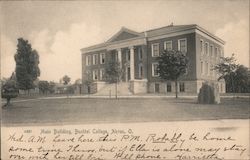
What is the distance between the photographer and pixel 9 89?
3916 millimetres

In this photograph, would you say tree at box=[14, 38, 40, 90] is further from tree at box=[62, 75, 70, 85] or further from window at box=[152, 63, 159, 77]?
window at box=[152, 63, 159, 77]

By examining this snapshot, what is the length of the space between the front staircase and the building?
3.2 inches

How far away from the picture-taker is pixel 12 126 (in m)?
3.76

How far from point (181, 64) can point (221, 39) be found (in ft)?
4.12

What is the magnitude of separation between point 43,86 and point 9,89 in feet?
1.80

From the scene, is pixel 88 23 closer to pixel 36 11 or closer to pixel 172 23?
pixel 36 11

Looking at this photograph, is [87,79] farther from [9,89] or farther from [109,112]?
[9,89]

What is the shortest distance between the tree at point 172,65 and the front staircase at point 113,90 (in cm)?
79

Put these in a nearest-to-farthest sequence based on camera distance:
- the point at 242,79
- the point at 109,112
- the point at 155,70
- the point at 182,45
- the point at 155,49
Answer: the point at 109,112 < the point at 242,79 < the point at 182,45 < the point at 155,70 < the point at 155,49

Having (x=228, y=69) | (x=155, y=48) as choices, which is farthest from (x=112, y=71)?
(x=228, y=69)

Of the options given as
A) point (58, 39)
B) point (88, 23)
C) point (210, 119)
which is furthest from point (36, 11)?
point (210, 119)

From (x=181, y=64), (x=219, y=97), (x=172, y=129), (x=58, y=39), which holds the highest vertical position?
(x=58, y=39)

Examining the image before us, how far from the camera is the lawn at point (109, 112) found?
3.76 m

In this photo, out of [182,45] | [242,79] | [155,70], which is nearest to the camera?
[242,79]
